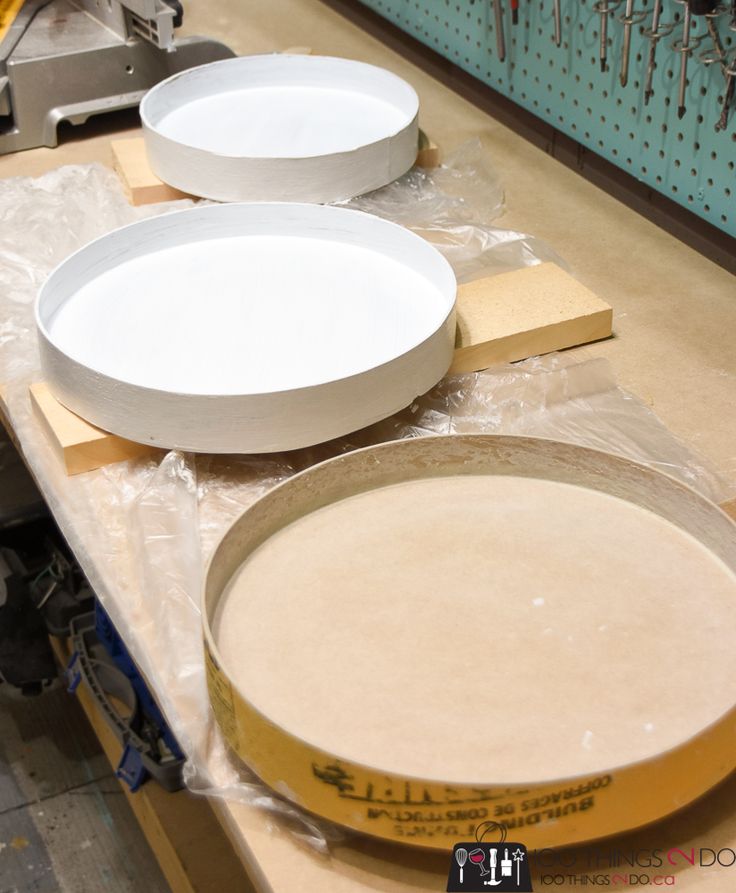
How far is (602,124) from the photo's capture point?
1693 mm

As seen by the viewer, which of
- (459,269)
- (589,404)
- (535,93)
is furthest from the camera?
(535,93)

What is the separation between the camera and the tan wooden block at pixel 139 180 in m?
1.63

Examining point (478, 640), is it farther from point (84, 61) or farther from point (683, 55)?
point (84, 61)

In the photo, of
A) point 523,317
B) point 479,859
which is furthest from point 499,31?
point 479,859

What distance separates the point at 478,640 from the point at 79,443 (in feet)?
1.63

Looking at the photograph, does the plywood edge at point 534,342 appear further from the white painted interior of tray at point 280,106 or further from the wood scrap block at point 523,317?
the white painted interior of tray at point 280,106

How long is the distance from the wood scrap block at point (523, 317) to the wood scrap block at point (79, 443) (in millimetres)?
387

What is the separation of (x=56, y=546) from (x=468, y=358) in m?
1.04

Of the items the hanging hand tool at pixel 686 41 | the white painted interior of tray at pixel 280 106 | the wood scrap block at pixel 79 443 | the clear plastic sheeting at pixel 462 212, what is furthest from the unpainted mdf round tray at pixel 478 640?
the white painted interior of tray at pixel 280 106

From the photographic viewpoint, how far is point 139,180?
164 cm

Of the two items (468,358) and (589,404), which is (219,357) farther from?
(589,404)

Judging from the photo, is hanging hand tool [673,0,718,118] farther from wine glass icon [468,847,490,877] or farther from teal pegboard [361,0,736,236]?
wine glass icon [468,847,490,877]

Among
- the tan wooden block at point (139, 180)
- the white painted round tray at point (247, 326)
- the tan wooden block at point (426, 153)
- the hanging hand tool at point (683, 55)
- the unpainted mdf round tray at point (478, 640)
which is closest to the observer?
the unpainted mdf round tray at point (478, 640)

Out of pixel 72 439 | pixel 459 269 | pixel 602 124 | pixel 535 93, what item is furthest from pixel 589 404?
pixel 535 93
